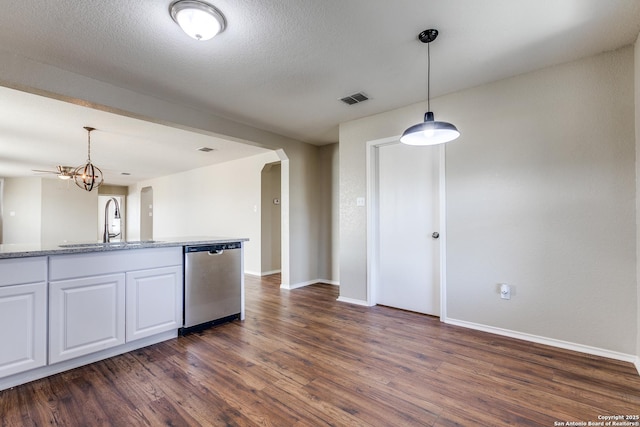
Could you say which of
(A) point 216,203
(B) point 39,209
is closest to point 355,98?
(A) point 216,203

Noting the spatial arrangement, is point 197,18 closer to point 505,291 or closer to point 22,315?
point 22,315

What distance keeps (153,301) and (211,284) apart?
0.56 metres

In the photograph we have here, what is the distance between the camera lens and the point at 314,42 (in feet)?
7.35

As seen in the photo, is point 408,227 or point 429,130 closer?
point 429,130

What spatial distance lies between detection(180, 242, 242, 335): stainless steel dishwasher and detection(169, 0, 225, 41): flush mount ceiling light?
1.83m

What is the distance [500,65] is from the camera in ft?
8.49

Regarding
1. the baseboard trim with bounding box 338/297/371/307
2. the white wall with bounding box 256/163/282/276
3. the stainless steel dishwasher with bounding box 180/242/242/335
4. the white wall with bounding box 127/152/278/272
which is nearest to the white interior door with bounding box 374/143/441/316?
the baseboard trim with bounding box 338/297/371/307

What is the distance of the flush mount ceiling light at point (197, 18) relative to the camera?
5.92ft

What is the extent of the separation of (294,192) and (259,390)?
132 inches

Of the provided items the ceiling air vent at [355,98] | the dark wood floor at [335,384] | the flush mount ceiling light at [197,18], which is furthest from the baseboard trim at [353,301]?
the flush mount ceiling light at [197,18]

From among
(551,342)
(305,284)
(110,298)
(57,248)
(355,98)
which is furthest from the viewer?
(305,284)

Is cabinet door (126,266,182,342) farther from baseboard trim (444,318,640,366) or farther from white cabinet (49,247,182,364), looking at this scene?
baseboard trim (444,318,640,366)

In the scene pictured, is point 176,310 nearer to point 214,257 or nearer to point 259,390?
point 214,257

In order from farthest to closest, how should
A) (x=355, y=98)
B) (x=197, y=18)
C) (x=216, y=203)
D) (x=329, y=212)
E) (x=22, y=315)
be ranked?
(x=216, y=203) → (x=329, y=212) → (x=355, y=98) → (x=22, y=315) → (x=197, y=18)
